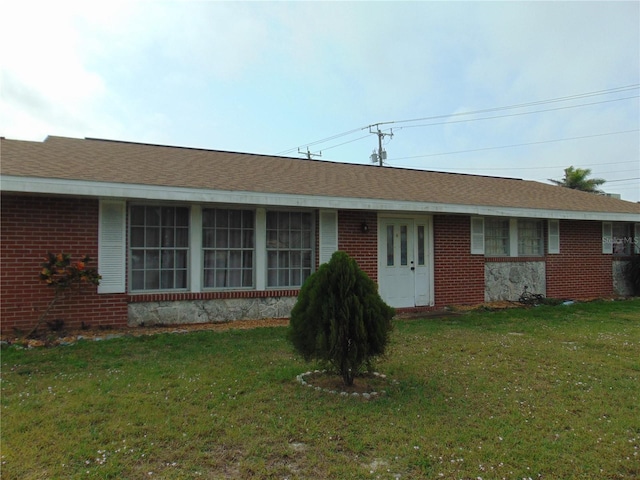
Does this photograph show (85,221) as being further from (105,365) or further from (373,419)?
(373,419)

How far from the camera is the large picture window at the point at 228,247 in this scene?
8.25 metres

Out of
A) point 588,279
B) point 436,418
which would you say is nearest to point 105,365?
point 436,418

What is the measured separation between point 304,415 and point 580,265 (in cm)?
1157

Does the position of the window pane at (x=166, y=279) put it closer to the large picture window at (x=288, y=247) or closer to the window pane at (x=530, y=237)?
the large picture window at (x=288, y=247)

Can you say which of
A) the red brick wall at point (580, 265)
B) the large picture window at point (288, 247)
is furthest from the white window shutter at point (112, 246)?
the red brick wall at point (580, 265)

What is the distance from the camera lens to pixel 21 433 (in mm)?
3318

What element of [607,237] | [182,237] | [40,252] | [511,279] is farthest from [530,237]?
[40,252]

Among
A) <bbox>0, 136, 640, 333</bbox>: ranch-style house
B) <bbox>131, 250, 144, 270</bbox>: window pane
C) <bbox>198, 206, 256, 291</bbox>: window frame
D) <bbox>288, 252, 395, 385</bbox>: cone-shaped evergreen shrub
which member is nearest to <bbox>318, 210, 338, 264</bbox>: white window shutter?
<bbox>0, 136, 640, 333</bbox>: ranch-style house

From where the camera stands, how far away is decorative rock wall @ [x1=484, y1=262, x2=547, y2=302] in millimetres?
11125

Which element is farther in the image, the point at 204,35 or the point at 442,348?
the point at 204,35

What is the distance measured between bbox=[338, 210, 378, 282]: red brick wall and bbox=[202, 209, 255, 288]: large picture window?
1.95m

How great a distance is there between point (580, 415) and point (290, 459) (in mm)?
2631

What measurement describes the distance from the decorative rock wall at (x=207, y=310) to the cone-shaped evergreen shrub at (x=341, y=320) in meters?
4.03

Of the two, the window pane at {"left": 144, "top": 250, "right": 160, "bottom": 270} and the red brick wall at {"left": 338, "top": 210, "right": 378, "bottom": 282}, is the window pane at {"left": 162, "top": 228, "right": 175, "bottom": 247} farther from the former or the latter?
the red brick wall at {"left": 338, "top": 210, "right": 378, "bottom": 282}
